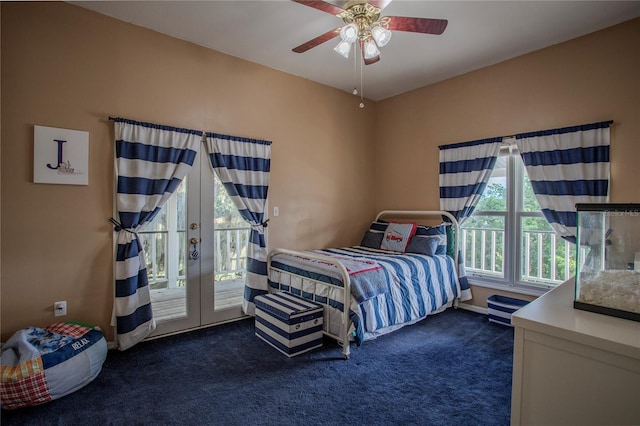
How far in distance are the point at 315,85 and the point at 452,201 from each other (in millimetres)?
2260

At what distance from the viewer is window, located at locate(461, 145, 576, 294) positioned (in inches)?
132

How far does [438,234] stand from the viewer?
3.81 meters

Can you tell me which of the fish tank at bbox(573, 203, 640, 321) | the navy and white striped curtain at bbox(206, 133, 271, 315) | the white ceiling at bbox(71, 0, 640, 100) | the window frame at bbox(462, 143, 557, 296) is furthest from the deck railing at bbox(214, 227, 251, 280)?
the fish tank at bbox(573, 203, 640, 321)

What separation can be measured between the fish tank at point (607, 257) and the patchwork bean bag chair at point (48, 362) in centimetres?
283

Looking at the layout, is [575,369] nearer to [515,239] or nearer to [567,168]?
[567,168]

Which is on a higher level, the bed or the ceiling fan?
the ceiling fan

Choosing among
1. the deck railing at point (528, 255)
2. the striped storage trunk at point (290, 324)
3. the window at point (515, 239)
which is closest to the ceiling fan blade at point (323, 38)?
the striped storage trunk at point (290, 324)

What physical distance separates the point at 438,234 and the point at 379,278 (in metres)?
1.32

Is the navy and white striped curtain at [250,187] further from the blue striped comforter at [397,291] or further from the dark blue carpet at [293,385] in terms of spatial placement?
the dark blue carpet at [293,385]

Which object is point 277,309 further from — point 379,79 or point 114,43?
point 379,79

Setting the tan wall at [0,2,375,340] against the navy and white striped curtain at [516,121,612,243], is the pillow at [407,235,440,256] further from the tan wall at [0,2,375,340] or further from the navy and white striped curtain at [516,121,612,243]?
the tan wall at [0,2,375,340]

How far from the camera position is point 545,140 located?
319 cm

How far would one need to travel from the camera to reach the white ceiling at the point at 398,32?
2594 mm

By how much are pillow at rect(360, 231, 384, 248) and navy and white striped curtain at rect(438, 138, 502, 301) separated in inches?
34.0
